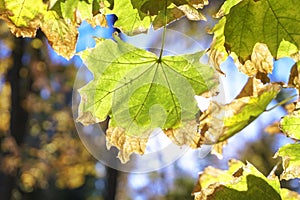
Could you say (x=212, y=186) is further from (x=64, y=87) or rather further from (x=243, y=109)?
(x=64, y=87)

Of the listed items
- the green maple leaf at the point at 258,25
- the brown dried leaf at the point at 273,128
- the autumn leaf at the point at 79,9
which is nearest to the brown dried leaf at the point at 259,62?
the green maple leaf at the point at 258,25

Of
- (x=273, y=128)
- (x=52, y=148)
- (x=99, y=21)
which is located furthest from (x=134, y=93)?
(x=52, y=148)

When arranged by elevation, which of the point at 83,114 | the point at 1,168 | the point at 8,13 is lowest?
the point at 1,168

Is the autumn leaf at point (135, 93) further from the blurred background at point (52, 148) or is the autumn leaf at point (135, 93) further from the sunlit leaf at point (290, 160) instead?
the blurred background at point (52, 148)

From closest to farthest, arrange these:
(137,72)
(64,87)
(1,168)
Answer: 1. (137,72)
2. (1,168)
3. (64,87)

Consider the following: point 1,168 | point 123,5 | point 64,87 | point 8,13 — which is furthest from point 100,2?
point 64,87

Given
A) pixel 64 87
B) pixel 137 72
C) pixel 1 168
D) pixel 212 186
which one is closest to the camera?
pixel 212 186

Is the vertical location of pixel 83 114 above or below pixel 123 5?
below
